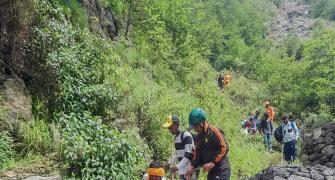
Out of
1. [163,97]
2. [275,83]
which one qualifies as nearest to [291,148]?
[163,97]

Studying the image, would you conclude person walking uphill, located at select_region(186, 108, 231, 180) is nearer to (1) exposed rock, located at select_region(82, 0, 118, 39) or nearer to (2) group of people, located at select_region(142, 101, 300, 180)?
(2) group of people, located at select_region(142, 101, 300, 180)

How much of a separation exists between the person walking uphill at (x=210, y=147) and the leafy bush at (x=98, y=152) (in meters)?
1.75

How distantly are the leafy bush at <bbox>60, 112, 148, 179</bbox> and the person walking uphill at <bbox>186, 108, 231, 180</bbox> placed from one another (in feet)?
5.73

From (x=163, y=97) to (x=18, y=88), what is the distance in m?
4.31

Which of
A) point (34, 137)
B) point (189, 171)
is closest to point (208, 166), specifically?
point (189, 171)

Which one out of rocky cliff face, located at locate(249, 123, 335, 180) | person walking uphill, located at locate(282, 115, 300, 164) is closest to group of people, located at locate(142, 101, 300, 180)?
rocky cliff face, located at locate(249, 123, 335, 180)

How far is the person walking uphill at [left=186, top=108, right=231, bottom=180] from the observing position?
18.9 ft

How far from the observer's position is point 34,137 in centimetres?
764

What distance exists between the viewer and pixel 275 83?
30.9m

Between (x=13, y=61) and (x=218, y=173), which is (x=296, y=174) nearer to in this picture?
(x=218, y=173)

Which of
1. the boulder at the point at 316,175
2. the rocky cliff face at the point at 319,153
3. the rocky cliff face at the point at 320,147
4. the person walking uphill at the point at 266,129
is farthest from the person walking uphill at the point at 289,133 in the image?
the boulder at the point at 316,175

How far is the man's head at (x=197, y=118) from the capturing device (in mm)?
5773

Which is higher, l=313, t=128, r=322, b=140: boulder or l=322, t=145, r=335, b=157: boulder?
l=313, t=128, r=322, b=140: boulder

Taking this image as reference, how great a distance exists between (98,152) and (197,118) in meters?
2.17
